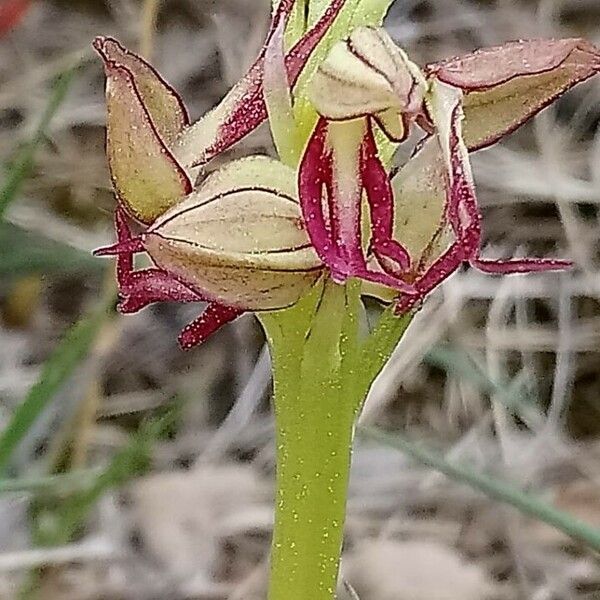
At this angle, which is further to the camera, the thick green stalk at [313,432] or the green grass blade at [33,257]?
the green grass blade at [33,257]

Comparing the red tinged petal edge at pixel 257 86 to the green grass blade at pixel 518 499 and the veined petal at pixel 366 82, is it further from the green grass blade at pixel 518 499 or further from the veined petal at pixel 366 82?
the green grass blade at pixel 518 499

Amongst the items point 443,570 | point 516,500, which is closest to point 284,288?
point 516,500

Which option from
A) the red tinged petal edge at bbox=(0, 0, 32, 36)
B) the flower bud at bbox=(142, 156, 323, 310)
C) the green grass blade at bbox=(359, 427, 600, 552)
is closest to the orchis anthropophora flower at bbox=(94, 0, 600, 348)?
the flower bud at bbox=(142, 156, 323, 310)

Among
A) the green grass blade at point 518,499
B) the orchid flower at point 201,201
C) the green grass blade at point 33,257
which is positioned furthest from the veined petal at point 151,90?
the green grass blade at point 33,257

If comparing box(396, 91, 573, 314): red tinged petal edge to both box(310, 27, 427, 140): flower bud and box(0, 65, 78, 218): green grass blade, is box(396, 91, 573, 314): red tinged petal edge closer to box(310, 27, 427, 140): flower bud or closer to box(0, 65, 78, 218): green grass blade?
box(310, 27, 427, 140): flower bud

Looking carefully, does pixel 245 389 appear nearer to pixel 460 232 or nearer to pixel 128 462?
pixel 128 462

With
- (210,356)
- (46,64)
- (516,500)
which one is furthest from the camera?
(46,64)

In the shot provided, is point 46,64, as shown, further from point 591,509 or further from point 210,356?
point 591,509
